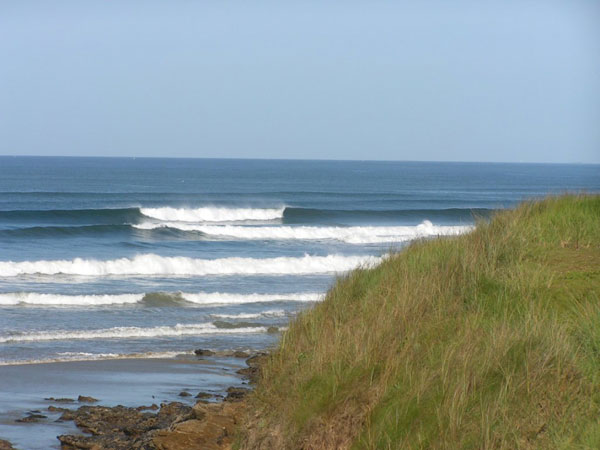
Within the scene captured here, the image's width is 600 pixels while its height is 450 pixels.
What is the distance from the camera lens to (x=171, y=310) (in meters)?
18.3

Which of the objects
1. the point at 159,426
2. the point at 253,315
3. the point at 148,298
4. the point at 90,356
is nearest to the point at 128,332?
the point at 90,356

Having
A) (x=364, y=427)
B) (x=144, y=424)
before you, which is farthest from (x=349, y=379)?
(x=144, y=424)

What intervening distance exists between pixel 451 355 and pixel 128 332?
1105 centimetres

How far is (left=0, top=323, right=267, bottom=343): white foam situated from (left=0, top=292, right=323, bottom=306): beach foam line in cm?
304

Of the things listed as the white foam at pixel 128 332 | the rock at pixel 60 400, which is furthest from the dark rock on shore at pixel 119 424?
the white foam at pixel 128 332

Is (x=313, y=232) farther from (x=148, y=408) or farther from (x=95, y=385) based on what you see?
(x=148, y=408)

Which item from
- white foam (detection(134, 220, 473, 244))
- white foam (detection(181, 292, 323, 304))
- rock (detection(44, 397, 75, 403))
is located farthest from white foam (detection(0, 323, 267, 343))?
white foam (detection(134, 220, 473, 244))

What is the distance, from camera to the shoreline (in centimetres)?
830

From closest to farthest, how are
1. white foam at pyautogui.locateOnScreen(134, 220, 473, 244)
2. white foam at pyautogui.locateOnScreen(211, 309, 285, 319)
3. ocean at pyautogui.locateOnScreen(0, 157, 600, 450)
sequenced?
ocean at pyautogui.locateOnScreen(0, 157, 600, 450) → white foam at pyautogui.locateOnScreen(211, 309, 285, 319) → white foam at pyautogui.locateOnScreen(134, 220, 473, 244)

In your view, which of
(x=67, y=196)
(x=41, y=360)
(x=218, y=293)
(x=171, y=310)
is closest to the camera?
(x=41, y=360)

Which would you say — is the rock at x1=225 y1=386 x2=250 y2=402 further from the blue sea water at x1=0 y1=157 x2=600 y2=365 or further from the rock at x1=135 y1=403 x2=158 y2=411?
the blue sea water at x1=0 y1=157 x2=600 y2=365

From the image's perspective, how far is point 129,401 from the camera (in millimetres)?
10742

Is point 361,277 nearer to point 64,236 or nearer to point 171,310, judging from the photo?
point 171,310

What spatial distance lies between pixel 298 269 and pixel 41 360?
14.3 metres
